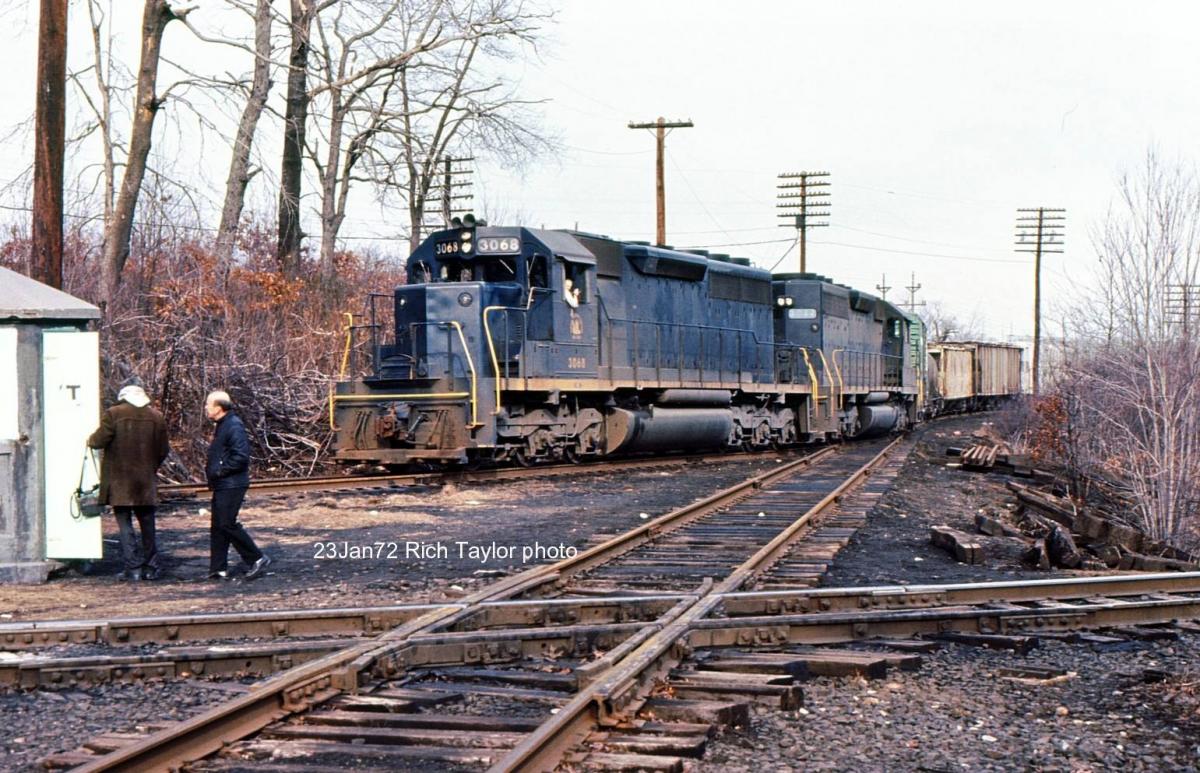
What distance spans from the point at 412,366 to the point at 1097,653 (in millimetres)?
11234

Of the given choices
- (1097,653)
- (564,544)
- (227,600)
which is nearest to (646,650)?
(1097,653)

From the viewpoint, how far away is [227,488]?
8.88 meters

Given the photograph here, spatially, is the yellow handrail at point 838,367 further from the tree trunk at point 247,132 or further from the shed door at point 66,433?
the shed door at point 66,433

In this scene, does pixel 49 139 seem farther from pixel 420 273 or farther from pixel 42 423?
pixel 420 273

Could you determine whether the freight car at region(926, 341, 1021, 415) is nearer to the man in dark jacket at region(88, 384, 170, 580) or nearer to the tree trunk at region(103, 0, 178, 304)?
the tree trunk at region(103, 0, 178, 304)

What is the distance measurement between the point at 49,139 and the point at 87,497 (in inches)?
216

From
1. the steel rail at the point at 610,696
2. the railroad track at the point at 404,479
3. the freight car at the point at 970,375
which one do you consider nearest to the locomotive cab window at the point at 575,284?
the railroad track at the point at 404,479

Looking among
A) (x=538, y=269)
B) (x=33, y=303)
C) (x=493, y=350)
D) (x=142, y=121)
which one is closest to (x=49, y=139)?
(x=33, y=303)

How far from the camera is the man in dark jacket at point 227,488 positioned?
8.87 metres

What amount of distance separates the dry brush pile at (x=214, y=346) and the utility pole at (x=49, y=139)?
276cm

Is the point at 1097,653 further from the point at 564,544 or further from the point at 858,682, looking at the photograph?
the point at 564,544

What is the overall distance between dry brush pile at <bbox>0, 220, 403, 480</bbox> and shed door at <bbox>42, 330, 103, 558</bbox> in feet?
22.1

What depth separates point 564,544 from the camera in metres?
10.4

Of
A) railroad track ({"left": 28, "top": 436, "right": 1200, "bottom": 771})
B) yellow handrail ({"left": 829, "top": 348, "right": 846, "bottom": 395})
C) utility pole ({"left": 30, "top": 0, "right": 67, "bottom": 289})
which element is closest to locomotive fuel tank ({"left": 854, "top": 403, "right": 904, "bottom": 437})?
yellow handrail ({"left": 829, "top": 348, "right": 846, "bottom": 395})
